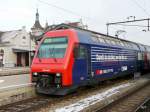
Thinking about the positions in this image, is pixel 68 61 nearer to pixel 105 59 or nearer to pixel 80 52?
pixel 80 52

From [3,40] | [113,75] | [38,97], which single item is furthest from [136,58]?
[3,40]

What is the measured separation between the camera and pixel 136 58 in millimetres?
25859

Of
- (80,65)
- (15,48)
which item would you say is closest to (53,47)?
(80,65)

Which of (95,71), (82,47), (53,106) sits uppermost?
(82,47)

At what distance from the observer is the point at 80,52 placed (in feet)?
46.8

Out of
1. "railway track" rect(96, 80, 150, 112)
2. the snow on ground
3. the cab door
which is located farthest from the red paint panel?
"railway track" rect(96, 80, 150, 112)

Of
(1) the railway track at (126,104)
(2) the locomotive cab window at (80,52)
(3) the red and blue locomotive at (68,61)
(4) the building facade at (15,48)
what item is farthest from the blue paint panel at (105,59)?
(4) the building facade at (15,48)

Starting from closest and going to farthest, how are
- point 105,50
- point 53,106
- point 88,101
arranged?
point 53,106
point 88,101
point 105,50

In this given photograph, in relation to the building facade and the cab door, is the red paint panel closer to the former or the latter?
the cab door

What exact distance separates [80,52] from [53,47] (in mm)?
1311

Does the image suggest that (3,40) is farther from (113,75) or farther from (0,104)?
(0,104)

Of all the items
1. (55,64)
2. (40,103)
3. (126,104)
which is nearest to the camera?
(40,103)

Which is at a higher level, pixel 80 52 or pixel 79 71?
pixel 80 52

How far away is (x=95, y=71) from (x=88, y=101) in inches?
134
